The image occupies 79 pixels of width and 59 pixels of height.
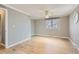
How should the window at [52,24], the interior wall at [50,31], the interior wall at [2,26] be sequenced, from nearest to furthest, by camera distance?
the interior wall at [2,26] < the window at [52,24] < the interior wall at [50,31]

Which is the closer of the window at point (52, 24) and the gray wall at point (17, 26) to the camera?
the gray wall at point (17, 26)

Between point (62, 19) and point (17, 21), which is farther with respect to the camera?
point (62, 19)

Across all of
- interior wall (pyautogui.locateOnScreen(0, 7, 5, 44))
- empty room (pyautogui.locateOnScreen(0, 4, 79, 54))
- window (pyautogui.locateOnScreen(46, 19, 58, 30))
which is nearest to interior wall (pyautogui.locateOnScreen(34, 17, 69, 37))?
empty room (pyautogui.locateOnScreen(0, 4, 79, 54))

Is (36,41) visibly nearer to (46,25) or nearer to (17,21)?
(46,25)

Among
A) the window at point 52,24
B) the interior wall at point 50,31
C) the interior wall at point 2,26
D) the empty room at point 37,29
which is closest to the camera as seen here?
the empty room at point 37,29

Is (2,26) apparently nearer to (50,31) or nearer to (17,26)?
(17,26)

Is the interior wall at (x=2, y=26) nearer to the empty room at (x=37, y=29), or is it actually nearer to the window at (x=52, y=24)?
the empty room at (x=37, y=29)

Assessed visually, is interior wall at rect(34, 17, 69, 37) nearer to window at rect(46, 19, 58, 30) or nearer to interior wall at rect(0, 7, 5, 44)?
window at rect(46, 19, 58, 30)

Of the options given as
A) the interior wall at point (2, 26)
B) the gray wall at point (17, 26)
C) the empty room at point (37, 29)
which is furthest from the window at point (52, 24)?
the interior wall at point (2, 26)

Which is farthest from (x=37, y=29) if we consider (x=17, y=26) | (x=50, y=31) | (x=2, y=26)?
(x=2, y=26)

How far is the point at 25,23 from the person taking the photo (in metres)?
3.42

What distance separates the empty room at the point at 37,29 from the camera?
2883mm
